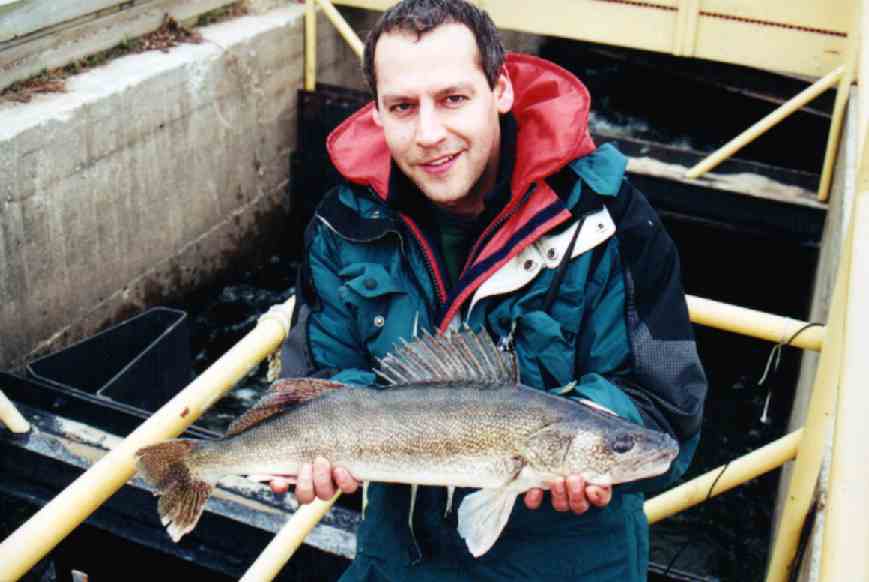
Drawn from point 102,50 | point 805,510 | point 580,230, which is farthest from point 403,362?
point 102,50

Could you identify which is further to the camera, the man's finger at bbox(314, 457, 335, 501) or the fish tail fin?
the fish tail fin

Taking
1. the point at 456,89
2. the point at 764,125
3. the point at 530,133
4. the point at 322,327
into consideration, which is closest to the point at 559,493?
the point at 322,327

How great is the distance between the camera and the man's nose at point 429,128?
2.91 meters

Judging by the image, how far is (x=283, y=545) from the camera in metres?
3.54

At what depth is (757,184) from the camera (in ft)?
24.9

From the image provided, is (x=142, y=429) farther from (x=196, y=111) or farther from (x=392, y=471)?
(x=196, y=111)

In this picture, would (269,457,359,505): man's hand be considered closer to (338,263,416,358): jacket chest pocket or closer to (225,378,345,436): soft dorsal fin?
(225,378,345,436): soft dorsal fin

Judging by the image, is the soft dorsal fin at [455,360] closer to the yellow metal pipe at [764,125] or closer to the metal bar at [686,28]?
the yellow metal pipe at [764,125]

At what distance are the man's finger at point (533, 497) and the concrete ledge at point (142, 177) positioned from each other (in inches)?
154

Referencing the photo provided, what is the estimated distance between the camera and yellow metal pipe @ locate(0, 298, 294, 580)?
272 centimetres

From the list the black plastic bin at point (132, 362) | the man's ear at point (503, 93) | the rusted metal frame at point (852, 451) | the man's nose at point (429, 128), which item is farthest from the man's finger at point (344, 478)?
the black plastic bin at point (132, 362)

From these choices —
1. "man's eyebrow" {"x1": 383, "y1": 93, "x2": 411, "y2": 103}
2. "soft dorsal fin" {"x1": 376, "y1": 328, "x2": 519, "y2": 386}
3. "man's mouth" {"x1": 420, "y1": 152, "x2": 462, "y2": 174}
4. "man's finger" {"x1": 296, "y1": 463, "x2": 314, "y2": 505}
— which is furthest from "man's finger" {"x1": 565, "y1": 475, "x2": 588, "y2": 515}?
"man's eyebrow" {"x1": 383, "y1": 93, "x2": 411, "y2": 103}

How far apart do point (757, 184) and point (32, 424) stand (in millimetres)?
5162

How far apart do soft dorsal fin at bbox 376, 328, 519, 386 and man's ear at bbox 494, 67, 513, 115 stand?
706 mm
